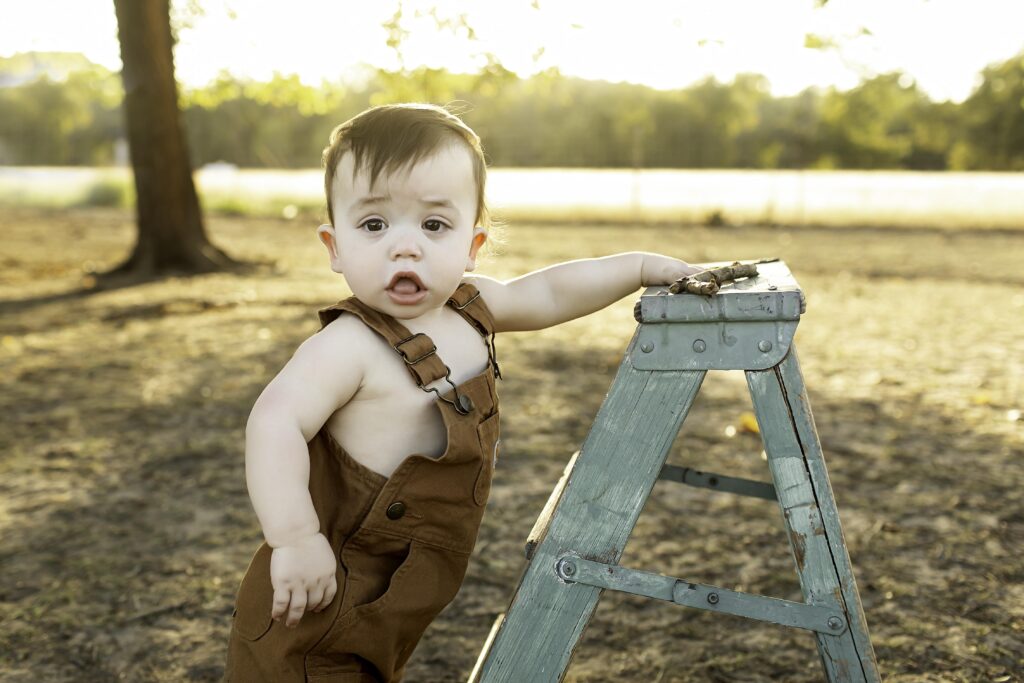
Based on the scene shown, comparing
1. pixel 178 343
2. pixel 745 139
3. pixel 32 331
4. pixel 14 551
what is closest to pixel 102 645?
pixel 14 551

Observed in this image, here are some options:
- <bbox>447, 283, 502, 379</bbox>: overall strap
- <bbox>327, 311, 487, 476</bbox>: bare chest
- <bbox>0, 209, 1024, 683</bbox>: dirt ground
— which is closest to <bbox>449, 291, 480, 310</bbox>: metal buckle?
<bbox>447, 283, 502, 379</bbox>: overall strap

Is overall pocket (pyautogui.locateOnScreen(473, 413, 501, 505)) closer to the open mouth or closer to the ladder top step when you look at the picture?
the open mouth

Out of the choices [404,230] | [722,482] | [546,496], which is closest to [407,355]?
[404,230]

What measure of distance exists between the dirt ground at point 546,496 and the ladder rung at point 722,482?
599mm

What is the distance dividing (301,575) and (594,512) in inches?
19.7

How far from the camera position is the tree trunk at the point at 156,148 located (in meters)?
10.5

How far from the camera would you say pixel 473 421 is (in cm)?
179

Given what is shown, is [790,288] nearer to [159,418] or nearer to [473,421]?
[473,421]

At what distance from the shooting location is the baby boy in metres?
1.69

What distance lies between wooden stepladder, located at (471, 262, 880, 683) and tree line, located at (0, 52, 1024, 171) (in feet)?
92.6

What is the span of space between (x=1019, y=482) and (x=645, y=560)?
5.73 ft

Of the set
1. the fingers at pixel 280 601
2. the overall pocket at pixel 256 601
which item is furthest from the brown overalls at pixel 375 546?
the fingers at pixel 280 601

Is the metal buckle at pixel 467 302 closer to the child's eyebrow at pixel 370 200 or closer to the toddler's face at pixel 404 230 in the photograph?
the toddler's face at pixel 404 230

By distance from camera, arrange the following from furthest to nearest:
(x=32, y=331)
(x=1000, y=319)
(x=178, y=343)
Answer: (x=1000, y=319) → (x=32, y=331) → (x=178, y=343)
